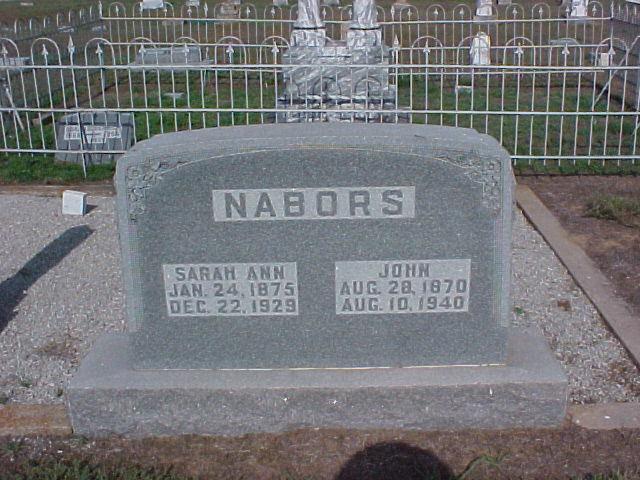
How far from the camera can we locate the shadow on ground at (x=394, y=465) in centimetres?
361

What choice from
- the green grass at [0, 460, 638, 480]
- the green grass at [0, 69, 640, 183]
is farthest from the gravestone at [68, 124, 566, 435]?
the green grass at [0, 69, 640, 183]

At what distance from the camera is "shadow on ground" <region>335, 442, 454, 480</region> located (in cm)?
361

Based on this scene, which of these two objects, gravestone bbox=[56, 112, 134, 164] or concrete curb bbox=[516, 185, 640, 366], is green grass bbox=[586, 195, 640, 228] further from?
gravestone bbox=[56, 112, 134, 164]

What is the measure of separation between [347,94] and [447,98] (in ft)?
7.61

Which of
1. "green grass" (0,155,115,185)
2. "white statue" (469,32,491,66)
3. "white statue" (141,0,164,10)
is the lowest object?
"green grass" (0,155,115,185)

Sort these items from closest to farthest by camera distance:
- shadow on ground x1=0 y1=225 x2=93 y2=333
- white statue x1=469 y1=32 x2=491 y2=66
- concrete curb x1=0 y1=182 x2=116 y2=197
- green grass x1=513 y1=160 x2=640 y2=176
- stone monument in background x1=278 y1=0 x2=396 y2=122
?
shadow on ground x1=0 y1=225 x2=93 y2=333 < concrete curb x1=0 y1=182 x2=116 y2=197 < green grass x1=513 y1=160 x2=640 y2=176 < stone monument in background x1=278 y1=0 x2=396 y2=122 < white statue x1=469 y1=32 x2=491 y2=66

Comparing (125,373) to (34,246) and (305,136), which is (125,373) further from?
(34,246)

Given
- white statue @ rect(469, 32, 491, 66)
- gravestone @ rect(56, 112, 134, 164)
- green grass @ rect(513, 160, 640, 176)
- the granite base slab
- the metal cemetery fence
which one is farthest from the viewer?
white statue @ rect(469, 32, 491, 66)

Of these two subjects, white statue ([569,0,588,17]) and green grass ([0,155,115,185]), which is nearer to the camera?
green grass ([0,155,115,185])

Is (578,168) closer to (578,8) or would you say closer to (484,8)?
(484,8)

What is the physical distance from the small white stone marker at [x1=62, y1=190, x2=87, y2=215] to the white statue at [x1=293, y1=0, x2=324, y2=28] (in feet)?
14.7

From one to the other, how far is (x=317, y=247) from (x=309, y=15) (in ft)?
24.4

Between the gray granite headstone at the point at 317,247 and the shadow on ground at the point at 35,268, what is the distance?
5.89ft

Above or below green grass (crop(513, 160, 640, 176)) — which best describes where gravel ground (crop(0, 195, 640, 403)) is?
below
